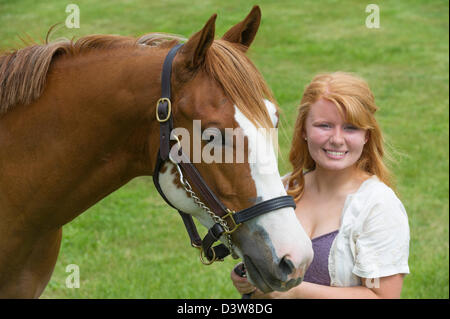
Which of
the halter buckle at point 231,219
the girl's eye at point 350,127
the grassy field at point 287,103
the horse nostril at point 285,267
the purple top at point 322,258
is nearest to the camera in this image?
the horse nostril at point 285,267

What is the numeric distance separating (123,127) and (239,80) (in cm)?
54

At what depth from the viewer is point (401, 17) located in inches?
569

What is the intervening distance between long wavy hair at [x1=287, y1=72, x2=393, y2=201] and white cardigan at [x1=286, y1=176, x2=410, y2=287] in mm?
265

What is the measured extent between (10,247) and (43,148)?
0.54 meters

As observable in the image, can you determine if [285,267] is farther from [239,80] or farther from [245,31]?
[245,31]

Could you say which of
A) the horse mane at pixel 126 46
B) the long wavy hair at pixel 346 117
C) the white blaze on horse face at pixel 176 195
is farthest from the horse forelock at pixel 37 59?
the long wavy hair at pixel 346 117

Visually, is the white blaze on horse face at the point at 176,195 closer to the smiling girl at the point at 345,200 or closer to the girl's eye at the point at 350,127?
the smiling girl at the point at 345,200

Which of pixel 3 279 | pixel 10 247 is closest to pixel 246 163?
pixel 10 247

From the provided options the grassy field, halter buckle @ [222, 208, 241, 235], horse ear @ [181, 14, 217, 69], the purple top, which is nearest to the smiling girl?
the purple top

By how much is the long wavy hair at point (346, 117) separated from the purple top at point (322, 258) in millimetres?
340

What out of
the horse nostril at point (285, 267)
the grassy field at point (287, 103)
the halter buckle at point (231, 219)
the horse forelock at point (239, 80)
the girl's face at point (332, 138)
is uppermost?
the horse forelock at point (239, 80)

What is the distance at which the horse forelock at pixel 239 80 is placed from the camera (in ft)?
7.05

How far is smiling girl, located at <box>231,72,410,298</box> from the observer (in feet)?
7.94

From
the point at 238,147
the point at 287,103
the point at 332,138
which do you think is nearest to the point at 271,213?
the point at 238,147
